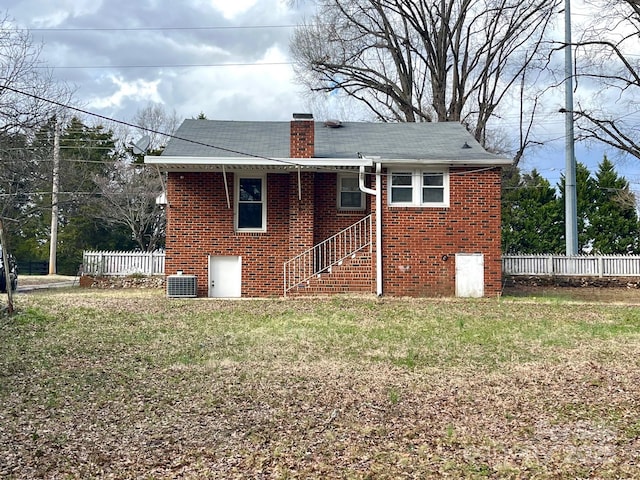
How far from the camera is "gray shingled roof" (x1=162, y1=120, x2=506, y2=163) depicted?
14.9 m

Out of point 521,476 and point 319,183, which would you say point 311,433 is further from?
point 319,183

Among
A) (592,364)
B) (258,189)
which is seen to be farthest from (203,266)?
(592,364)

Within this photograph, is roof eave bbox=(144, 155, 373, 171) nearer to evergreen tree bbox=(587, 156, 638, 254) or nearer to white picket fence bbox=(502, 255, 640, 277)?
white picket fence bbox=(502, 255, 640, 277)

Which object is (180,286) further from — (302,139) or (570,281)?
(570,281)

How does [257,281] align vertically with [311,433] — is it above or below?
above

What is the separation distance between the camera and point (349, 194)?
15.6 m

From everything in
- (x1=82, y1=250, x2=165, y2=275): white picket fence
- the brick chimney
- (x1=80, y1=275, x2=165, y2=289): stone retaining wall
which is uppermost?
the brick chimney

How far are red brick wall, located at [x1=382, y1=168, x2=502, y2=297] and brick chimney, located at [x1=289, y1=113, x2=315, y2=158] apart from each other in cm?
224

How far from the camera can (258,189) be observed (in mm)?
15469

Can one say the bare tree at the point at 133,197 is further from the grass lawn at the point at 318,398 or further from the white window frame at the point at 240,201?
the grass lawn at the point at 318,398

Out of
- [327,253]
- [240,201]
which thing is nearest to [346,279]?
[327,253]

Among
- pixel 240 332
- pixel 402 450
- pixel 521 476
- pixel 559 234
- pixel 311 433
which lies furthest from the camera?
pixel 559 234

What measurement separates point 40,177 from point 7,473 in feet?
→ 61.8

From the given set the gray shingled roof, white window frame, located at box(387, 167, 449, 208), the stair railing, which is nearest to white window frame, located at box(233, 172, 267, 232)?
the gray shingled roof
